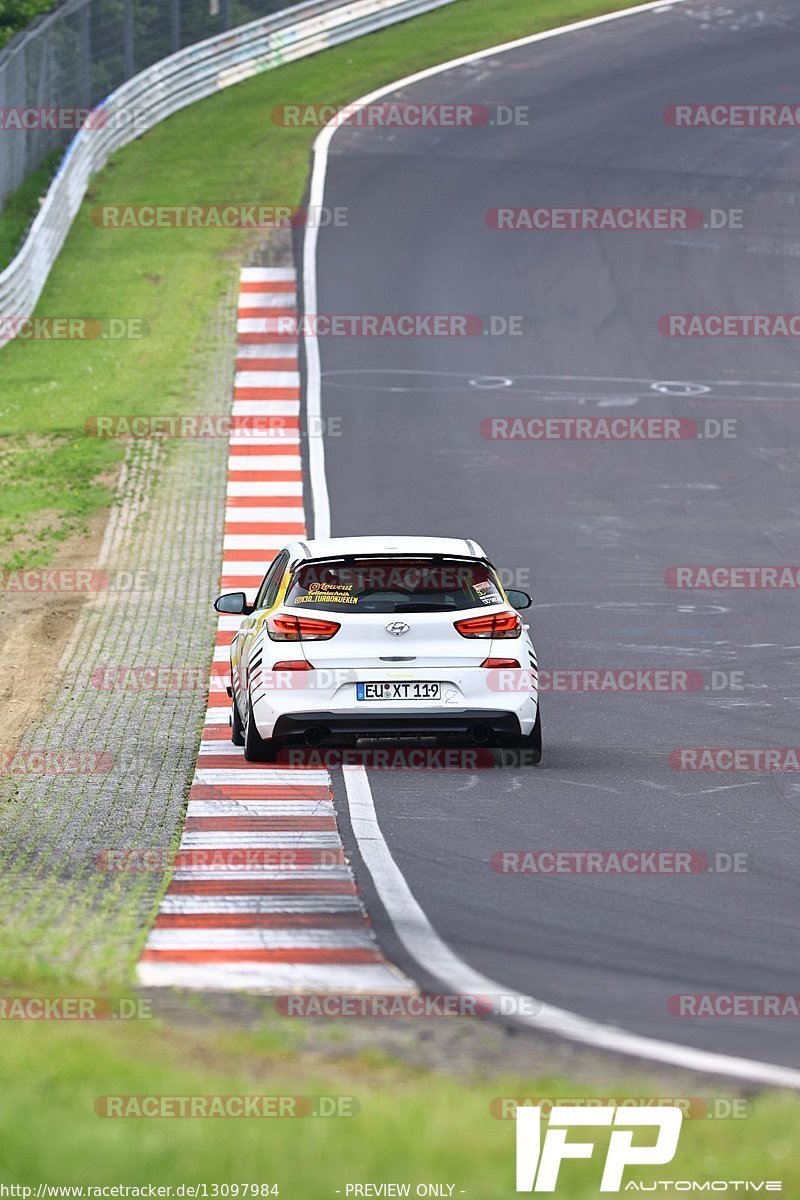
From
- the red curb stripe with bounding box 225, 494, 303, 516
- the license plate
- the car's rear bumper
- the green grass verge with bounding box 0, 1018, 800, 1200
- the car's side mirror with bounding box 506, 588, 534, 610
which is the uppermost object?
the green grass verge with bounding box 0, 1018, 800, 1200

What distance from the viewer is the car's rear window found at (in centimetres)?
1316

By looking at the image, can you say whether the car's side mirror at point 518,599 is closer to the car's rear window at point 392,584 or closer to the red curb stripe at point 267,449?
the car's rear window at point 392,584

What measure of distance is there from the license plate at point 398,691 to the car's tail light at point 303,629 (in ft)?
1.39

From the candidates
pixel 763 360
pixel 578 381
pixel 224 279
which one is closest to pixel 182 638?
pixel 578 381

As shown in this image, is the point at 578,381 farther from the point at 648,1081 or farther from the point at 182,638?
the point at 648,1081

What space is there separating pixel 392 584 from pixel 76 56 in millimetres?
28386

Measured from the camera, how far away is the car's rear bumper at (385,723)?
12.8 metres

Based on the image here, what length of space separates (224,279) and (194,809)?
22.6m

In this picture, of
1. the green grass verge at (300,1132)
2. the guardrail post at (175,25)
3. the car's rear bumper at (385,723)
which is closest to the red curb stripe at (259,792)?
the car's rear bumper at (385,723)

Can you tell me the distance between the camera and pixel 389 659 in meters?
12.9

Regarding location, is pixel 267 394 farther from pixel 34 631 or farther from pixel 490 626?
pixel 490 626

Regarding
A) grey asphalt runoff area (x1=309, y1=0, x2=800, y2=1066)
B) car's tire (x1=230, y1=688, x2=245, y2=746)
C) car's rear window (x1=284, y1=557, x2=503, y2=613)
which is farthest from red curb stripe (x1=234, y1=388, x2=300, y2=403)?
car's rear window (x1=284, y1=557, x2=503, y2=613)

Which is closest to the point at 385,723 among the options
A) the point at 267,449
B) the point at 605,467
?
the point at 605,467

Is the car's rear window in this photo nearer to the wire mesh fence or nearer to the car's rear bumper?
the car's rear bumper
